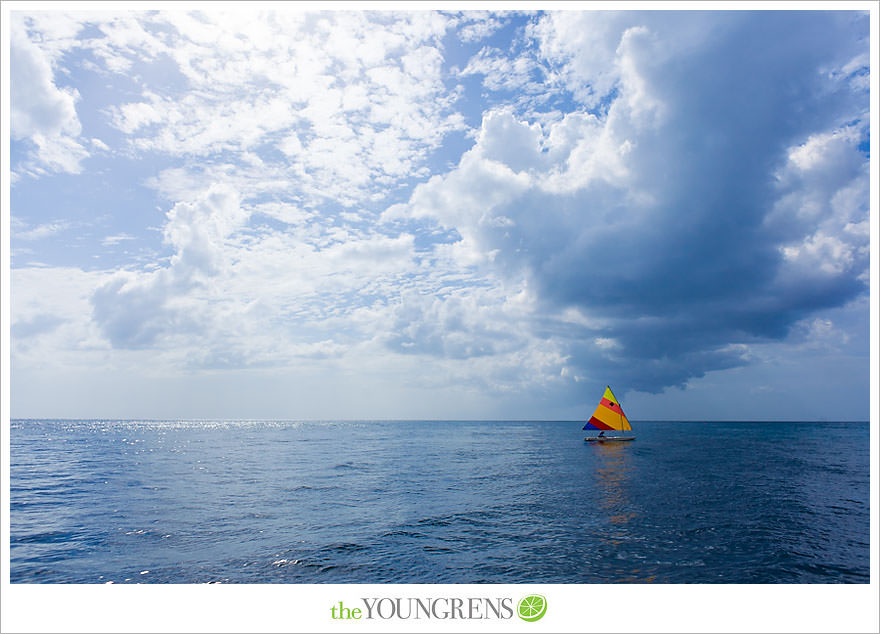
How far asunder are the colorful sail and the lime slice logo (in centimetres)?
7675

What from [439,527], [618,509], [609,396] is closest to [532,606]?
[439,527]

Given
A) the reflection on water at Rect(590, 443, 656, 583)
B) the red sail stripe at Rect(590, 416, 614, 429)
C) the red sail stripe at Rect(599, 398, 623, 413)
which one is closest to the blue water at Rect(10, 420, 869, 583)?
the reflection on water at Rect(590, 443, 656, 583)

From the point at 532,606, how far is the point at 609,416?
80198mm

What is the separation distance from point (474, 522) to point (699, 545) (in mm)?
9971

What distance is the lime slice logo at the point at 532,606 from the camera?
9398 millimetres

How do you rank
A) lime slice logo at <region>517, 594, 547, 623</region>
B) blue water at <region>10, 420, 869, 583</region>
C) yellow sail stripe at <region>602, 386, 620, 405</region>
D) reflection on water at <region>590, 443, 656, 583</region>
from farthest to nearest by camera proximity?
yellow sail stripe at <region>602, 386, 620, 405</region>, blue water at <region>10, 420, 869, 583</region>, reflection on water at <region>590, 443, 656, 583</region>, lime slice logo at <region>517, 594, 547, 623</region>

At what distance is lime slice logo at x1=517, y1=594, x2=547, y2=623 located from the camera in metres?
9.40

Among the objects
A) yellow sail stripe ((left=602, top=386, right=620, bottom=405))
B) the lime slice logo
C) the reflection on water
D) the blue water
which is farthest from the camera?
yellow sail stripe ((left=602, top=386, right=620, bottom=405))

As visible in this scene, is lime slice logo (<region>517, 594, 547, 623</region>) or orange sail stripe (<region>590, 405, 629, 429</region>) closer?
lime slice logo (<region>517, 594, 547, 623</region>)

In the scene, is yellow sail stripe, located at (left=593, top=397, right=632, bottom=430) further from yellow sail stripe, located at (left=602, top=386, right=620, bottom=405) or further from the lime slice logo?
the lime slice logo

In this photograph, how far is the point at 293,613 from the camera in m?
9.34

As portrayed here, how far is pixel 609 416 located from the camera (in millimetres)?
83000


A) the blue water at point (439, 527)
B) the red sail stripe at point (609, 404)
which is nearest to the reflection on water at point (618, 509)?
the blue water at point (439, 527)

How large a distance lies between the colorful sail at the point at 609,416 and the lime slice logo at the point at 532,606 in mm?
76748
